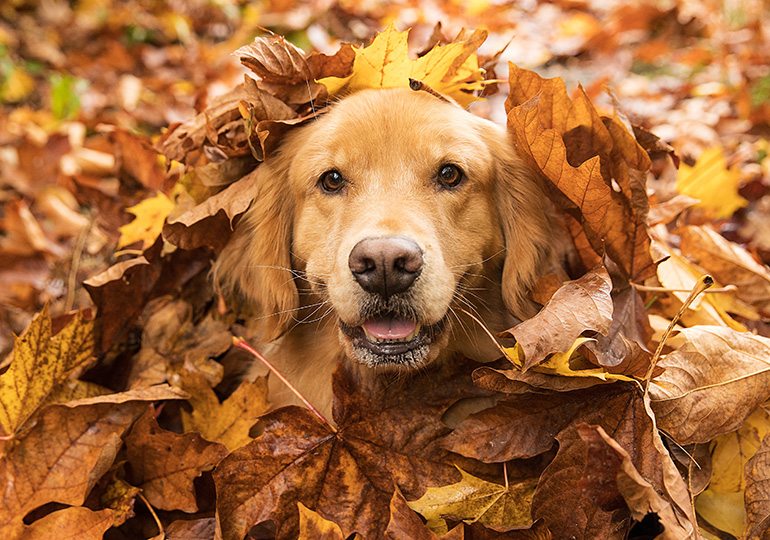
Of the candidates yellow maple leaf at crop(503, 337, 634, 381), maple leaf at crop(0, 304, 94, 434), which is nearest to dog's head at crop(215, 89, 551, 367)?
yellow maple leaf at crop(503, 337, 634, 381)

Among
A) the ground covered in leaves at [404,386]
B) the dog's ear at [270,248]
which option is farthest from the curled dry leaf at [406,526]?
the dog's ear at [270,248]

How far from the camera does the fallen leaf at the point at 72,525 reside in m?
1.77

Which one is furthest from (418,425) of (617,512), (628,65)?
(628,65)

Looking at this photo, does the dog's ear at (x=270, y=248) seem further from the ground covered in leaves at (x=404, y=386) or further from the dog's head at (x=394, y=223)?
the ground covered in leaves at (x=404, y=386)

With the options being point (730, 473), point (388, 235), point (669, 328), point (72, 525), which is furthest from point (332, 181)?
point (730, 473)

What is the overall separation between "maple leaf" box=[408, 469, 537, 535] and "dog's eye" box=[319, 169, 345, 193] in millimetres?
1102

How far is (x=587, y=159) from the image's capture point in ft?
6.61

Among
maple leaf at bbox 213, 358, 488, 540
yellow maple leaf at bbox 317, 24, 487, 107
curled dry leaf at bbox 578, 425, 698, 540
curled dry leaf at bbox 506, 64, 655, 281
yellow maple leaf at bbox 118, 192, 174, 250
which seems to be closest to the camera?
curled dry leaf at bbox 578, 425, 698, 540

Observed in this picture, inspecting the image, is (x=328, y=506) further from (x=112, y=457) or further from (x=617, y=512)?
(x=617, y=512)

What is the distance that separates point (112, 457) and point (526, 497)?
133 cm

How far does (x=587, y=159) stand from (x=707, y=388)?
0.81 m

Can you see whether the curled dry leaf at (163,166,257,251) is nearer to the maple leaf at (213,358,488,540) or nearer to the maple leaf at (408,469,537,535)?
the maple leaf at (213,358,488,540)

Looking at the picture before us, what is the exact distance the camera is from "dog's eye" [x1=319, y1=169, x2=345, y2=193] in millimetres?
2238

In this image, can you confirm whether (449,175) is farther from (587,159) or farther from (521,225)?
(587,159)
